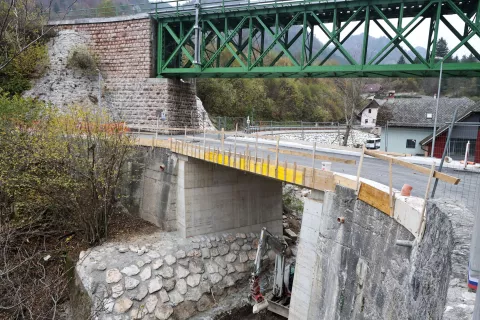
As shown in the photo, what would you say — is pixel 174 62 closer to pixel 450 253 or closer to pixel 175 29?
pixel 175 29

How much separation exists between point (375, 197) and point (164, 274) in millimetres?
9003

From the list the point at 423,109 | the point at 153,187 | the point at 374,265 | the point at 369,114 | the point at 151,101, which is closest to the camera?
the point at 374,265

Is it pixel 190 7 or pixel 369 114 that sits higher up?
pixel 190 7

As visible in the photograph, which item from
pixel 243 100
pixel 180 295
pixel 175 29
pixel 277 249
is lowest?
pixel 180 295

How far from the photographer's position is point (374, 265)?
20.1 feet

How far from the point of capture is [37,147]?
1275 centimetres

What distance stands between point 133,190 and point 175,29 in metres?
10.4

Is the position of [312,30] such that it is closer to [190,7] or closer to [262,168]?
[190,7]

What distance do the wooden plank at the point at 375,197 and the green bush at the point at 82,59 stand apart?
20.5 m

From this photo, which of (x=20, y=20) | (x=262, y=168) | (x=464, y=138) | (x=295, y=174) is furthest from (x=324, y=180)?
(x=464, y=138)

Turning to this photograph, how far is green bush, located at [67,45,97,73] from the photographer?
2194 cm

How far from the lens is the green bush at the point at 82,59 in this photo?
2194 cm

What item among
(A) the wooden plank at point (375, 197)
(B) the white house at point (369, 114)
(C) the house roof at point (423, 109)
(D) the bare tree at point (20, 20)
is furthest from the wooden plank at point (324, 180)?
(B) the white house at point (369, 114)

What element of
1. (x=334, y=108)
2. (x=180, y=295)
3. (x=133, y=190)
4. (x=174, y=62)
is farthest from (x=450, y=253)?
(x=334, y=108)
